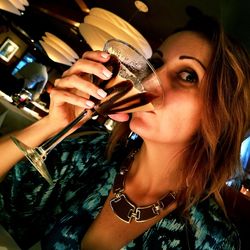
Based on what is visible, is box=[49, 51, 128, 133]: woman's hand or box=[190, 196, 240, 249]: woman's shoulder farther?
box=[190, 196, 240, 249]: woman's shoulder

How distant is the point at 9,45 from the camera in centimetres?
1188

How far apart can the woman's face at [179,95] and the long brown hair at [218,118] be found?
5 cm

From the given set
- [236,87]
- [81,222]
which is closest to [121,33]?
[236,87]

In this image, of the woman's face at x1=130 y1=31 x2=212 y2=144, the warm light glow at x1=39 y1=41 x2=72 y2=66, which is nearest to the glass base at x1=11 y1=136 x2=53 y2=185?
the woman's face at x1=130 y1=31 x2=212 y2=144

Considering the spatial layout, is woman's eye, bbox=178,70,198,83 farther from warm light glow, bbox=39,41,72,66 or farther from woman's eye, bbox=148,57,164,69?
warm light glow, bbox=39,41,72,66

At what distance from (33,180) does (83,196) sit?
290 millimetres

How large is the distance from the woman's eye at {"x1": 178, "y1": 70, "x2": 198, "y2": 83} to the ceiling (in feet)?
2.07

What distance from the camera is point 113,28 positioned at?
2.98 metres

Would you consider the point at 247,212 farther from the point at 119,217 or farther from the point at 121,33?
the point at 121,33

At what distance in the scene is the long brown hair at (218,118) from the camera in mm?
1480

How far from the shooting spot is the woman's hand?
112 cm

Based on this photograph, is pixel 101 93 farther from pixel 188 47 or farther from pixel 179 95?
pixel 188 47

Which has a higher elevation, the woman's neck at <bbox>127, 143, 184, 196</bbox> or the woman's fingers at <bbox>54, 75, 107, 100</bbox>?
the woman's fingers at <bbox>54, 75, 107, 100</bbox>

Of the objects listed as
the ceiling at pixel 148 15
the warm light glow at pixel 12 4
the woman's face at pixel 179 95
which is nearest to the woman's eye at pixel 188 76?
the woman's face at pixel 179 95
